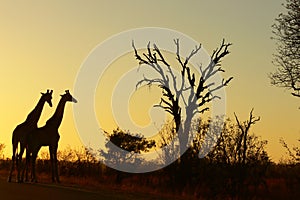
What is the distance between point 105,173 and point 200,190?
13.9 meters

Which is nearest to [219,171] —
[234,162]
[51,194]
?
[234,162]

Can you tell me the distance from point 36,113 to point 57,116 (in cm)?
93

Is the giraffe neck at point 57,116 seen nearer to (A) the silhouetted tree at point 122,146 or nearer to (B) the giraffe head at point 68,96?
(B) the giraffe head at point 68,96

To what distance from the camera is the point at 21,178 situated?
2786 cm

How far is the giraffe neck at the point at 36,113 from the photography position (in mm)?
28125

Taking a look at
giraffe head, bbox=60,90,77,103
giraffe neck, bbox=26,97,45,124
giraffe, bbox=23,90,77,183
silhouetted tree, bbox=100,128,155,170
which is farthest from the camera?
silhouetted tree, bbox=100,128,155,170

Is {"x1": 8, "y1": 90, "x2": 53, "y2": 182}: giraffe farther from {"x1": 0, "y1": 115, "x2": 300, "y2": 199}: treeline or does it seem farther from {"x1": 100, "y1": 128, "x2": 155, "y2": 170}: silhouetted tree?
{"x1": 100, "y1": 128, "x2": 155, "y2": 170}: silhouetted tree

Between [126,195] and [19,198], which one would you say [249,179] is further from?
[19,198]

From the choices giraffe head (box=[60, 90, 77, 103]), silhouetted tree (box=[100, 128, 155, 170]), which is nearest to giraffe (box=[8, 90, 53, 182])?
giraffe head (box=[60, 90, 77, 103])

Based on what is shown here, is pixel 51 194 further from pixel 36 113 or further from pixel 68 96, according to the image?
pixel 68 96

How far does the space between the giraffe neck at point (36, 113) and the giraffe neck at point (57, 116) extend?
0.61 meters

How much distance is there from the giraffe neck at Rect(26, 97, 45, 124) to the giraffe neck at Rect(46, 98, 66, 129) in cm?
61

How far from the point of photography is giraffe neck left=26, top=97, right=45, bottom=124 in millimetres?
28125

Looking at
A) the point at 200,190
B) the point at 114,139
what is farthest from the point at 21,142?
the point at 114,139
